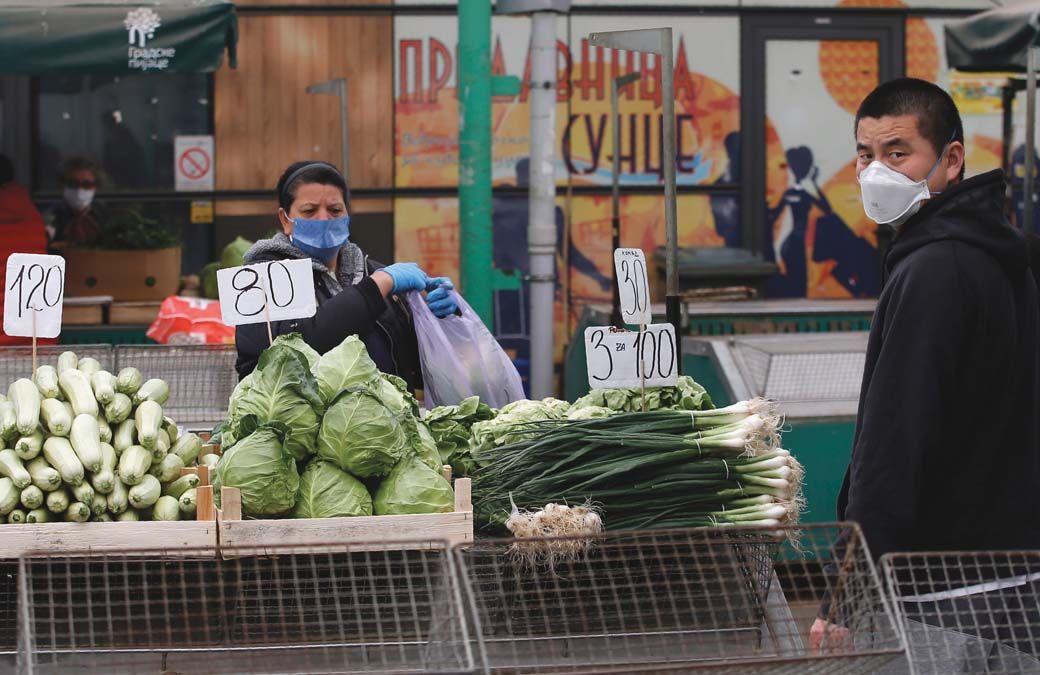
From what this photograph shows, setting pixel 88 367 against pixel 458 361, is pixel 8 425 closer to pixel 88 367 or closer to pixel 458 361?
pixel 88 367

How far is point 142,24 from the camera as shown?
756 centimetres

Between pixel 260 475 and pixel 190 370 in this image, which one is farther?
pixel 190 370

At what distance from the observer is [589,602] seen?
11.5ft

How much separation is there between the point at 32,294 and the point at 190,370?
2.21 metres

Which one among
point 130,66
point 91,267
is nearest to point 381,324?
point 130,66

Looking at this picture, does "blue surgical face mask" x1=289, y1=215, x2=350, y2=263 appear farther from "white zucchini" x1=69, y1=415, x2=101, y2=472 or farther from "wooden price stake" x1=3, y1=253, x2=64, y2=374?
"white zucchini" x1=69, y1=415, x2=101, y2=472

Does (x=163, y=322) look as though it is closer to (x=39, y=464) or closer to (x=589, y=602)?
(x=39, y=464)

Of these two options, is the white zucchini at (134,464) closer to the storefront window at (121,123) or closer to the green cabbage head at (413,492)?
the green cabbage head at (413,492)

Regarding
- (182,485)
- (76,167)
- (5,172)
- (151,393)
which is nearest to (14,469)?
(182,485)

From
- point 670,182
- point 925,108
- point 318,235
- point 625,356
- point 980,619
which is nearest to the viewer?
point 980,619

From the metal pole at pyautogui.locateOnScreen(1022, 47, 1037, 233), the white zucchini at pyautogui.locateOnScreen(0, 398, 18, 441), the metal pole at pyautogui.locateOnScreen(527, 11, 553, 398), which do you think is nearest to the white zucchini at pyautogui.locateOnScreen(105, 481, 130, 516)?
the white zucchini at pyautogui.locateOnScreen(0, 398, 18, 441)

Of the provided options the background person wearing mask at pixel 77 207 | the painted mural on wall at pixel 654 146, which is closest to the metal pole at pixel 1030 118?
the painted mural on wall at pixel 654 146

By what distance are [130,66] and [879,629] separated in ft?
19.8

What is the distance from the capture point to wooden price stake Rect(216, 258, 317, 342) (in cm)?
427
